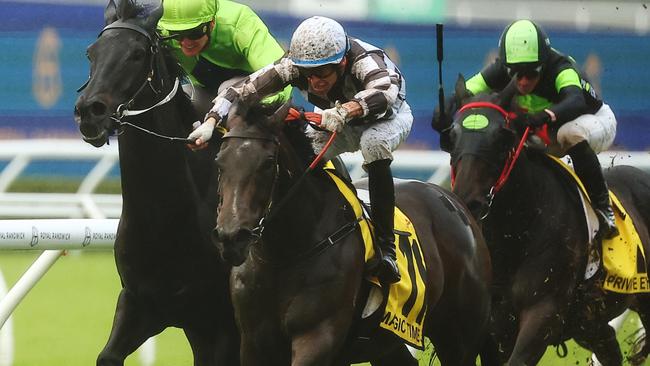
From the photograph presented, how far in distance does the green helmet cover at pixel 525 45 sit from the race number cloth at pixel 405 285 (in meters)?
1.33

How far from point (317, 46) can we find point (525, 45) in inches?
71.5

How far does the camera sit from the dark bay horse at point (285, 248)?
4062mm

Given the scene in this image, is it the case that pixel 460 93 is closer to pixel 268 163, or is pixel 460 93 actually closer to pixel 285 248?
pixel 285 248

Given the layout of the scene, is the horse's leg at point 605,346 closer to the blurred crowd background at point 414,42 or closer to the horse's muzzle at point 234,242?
the blurred crowd background at point 414,42

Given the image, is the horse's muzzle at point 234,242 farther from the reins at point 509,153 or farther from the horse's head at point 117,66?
the reins at point 509,153

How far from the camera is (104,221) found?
19.1ft

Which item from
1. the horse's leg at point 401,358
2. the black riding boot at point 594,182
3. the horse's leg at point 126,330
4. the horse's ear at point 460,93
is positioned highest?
the horse's ear at point 460,93

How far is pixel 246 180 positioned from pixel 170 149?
0.88 m

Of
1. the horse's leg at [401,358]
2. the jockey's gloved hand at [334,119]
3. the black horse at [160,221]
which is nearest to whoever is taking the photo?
the jockey's gloved hand at [334,119]

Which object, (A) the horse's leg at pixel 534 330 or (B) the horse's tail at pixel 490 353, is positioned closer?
(A) the horse's leg at pixel 534 330

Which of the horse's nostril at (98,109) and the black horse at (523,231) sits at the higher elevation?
the horse's nostril at (98,109)

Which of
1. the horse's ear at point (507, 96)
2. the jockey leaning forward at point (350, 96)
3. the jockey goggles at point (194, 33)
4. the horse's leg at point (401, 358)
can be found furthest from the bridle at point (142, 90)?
the horse's ear at point (507, 96)

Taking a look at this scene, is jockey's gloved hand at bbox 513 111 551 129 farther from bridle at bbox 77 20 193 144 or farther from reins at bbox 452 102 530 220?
bridle at bbox 77 20 193 144

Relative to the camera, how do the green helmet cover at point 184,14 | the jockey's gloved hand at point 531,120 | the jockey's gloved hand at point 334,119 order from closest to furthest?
the jockey's gloved hand at point 334,119
the green helmet cover at point 184,14
the jockey's gloved hand at point 531,120
